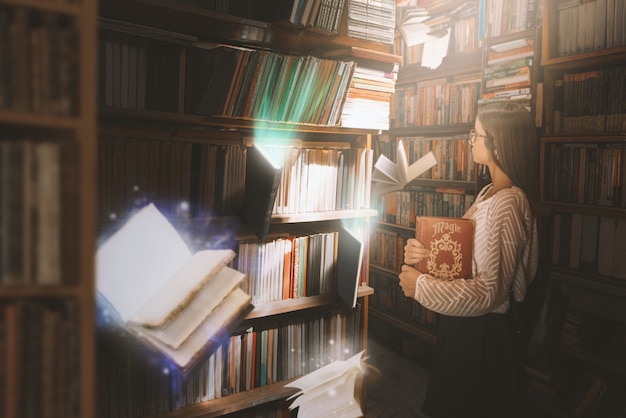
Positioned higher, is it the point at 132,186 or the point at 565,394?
the point at 132,186

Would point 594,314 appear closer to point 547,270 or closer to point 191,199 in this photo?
point 547,270

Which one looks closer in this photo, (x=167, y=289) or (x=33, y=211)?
(x=33, y=211)

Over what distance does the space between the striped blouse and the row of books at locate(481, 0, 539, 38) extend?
137 cm

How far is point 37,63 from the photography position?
89 centimetres

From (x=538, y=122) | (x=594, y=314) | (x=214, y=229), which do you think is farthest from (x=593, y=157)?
(x=214, y=229)

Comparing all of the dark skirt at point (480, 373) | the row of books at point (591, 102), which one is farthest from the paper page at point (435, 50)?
the dark skirt at point (480, 373)

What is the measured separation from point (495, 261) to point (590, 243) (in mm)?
1071

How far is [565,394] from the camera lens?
2379 millimetres

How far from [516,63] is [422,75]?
72 cm

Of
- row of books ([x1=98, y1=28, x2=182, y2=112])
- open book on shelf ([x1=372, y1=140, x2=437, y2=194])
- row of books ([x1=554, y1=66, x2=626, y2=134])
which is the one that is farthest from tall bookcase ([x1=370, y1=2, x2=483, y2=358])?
row of books ([x1=98, y1=28, x2=182, y2=112])

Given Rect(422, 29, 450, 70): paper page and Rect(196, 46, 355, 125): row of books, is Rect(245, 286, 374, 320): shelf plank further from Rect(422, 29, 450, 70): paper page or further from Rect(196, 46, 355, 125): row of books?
Rect(422, 29, 450, 70): paper page

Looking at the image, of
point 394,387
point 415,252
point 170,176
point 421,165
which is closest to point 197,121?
point 170,176

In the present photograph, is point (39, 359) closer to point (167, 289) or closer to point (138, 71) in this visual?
point (167, 289)

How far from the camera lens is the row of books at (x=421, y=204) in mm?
2965
